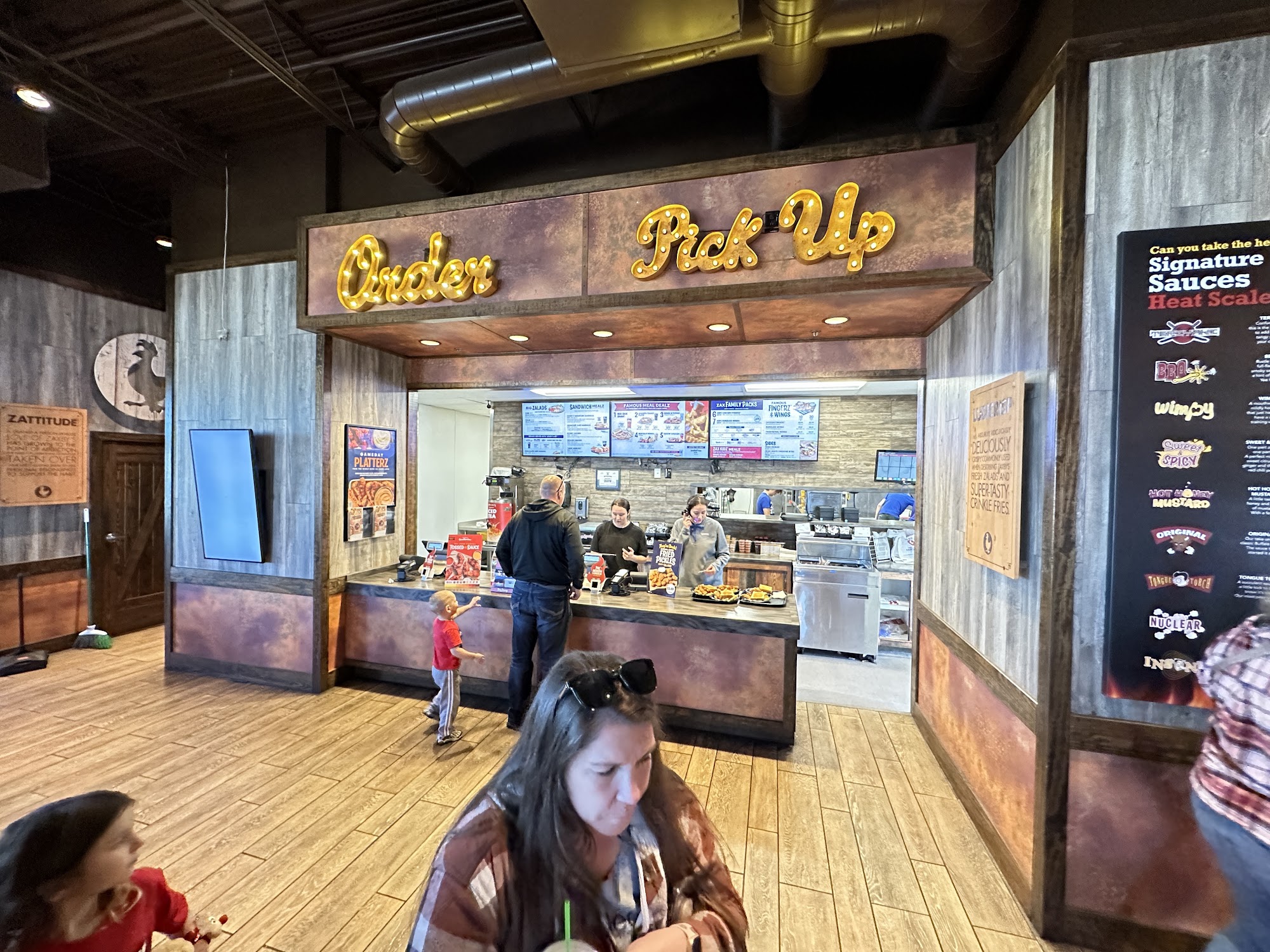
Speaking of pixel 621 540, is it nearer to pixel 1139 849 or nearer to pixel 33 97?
pixel 1139 849

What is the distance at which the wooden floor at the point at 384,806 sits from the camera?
2.27 metres

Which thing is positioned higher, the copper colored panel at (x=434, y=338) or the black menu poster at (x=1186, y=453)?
the copper colored panel at (x=434, y=338)

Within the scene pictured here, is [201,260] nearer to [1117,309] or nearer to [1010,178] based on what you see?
[1010,178]

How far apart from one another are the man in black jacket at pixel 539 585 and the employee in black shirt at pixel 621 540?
49.6 inches

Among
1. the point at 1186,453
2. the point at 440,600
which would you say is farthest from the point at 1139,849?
the point at 440,600

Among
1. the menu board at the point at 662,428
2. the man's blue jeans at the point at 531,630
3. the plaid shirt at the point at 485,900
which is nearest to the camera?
the plaid shirt at the point at 485,900

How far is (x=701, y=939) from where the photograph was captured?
1.13 m

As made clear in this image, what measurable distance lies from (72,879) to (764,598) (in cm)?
374

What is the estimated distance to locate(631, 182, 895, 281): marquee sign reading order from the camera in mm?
2881

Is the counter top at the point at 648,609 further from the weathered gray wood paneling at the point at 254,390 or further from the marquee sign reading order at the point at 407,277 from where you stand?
the marquee sign reading order at the point at 407,277

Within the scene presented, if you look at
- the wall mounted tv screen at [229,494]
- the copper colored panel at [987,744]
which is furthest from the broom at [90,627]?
the copper colored panel at [987,744]

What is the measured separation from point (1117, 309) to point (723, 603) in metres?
2.92

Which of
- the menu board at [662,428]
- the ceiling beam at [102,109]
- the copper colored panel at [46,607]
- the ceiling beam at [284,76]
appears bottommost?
the copper colored panel at [46,607]

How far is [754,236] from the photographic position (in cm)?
308
